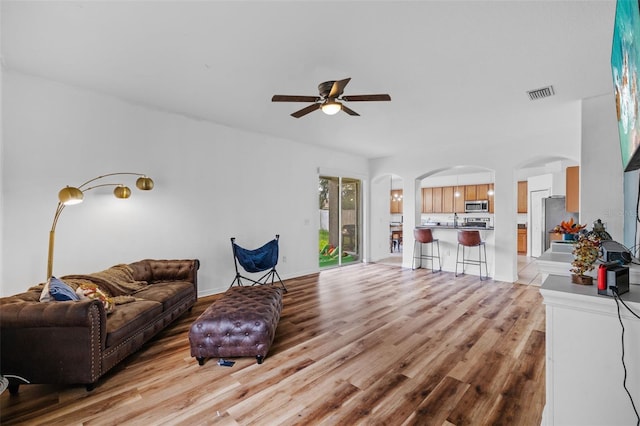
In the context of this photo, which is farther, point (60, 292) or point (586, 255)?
point (60, 292)

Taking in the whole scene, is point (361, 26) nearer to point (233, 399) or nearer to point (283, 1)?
point (283, 1)

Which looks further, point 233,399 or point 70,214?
point 70,214

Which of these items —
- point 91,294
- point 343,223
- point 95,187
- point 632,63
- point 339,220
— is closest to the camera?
point 632,63

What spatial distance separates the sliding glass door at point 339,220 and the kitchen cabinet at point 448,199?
13.7 ft

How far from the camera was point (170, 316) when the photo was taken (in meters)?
3.01

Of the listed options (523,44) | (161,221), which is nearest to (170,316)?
(161,221)

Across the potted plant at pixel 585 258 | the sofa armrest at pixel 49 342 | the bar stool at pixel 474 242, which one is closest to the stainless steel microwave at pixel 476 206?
the bar stool at pixel 474 242

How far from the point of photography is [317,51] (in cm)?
246

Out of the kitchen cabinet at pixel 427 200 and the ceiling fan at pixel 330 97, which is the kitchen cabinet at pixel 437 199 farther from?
the ceiling fan at pixel 330 97

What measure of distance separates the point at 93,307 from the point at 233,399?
3.96 feet

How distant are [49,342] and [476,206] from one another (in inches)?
386

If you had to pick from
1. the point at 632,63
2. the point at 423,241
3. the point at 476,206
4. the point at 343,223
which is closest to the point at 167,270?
the point at 343,223

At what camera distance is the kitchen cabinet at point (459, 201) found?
932 cm

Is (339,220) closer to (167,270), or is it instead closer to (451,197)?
(167,270)
